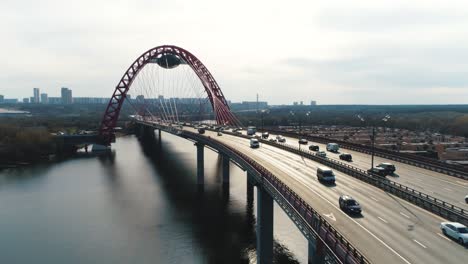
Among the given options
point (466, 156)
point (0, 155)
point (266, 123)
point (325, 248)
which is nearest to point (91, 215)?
point (325, 248)

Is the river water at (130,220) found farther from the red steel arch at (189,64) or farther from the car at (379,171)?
the red steel arch at (189,64)

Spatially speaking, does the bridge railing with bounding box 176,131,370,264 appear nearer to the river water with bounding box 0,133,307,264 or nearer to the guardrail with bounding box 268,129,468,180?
the river water with bounding box 0,133,307,264

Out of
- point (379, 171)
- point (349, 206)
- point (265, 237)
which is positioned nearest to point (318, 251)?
point (349, 206)

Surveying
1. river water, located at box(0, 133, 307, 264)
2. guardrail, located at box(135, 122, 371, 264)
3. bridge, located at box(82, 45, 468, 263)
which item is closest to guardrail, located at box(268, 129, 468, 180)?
bridge, located at box(82, 45, 468, 263)

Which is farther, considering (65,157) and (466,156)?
(65,157)

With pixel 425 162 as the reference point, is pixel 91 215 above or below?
below

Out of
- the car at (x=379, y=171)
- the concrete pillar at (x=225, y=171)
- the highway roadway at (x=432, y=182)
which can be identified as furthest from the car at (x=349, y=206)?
the concrete pillar at (x=225, y=171)

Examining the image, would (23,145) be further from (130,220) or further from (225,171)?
(130,220)

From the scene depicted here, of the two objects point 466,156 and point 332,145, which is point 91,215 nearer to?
point 332,145
